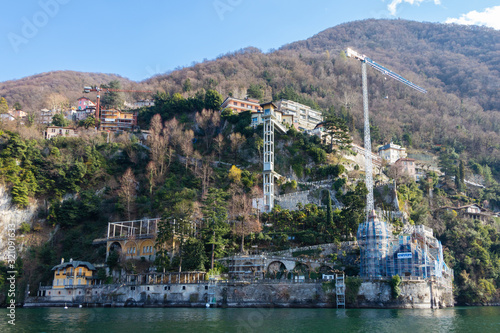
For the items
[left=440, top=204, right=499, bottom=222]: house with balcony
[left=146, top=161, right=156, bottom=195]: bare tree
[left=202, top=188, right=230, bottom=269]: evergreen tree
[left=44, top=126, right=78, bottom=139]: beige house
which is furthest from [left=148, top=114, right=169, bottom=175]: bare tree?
[left=440, top=204, right=499, bottom=222]: house with balcony

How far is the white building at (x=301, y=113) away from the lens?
96262 mm

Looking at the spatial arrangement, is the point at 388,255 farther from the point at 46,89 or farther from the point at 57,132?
the point at 46,89

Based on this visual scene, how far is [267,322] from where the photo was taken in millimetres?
37781

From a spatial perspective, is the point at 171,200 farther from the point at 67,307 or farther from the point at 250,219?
the point at 67,307

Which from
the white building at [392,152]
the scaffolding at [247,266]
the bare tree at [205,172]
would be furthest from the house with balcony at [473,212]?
the bare tree at [205,172]

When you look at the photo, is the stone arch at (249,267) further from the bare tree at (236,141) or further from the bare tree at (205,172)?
the bare tree at (236,141)

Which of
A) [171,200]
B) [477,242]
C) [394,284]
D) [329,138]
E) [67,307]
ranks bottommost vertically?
[67,307]

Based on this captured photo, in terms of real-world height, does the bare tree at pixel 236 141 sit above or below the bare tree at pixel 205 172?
above

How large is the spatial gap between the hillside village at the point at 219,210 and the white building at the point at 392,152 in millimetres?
4685

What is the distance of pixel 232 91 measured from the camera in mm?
107750

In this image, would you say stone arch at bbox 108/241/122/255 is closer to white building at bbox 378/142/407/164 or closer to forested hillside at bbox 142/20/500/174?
forested hillside at bbox 142/20/500/174

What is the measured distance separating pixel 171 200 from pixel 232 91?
4966 centimetres

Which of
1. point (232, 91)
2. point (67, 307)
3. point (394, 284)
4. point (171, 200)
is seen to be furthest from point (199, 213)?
point (232, 91)

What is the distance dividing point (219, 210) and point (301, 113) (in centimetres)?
4915
